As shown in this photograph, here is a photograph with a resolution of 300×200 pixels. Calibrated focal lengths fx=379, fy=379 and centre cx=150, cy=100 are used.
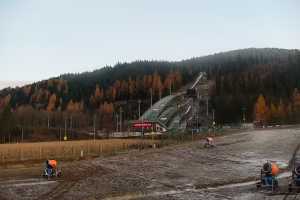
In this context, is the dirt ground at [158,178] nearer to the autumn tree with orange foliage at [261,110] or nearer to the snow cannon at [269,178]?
the snow cannon at [269,178]

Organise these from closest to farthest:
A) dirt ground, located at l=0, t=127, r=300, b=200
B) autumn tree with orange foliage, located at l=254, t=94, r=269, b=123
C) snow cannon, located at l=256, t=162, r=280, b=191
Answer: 1. dirt ground, located at l=0, t=127, r=300, b=200
2. snow cannon, located at l=256, t=162, r=280, b=191
3. autumn tree with orange foliage, located at l=254, t=94, r=269, b=123

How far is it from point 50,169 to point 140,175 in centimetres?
849

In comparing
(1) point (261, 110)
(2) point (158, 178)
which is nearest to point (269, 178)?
(2) point (158, 178)

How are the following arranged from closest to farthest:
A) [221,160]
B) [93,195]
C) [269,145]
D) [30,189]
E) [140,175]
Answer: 1. [93,195]
2. [30,189]
3. [140,175]
4. [221,160]
5. [269,145]

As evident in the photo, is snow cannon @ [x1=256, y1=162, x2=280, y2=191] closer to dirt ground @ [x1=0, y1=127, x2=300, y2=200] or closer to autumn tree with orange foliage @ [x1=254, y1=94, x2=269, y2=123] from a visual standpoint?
dirt ground @ [x1=0, y1=127, x2=300, y2=200]

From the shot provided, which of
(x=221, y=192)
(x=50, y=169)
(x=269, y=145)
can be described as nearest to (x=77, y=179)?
(x=50, y=169)

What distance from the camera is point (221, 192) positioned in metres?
27.6

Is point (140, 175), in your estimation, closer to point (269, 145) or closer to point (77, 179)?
point (77, 179)

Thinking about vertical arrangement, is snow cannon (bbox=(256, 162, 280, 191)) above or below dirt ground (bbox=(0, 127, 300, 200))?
above

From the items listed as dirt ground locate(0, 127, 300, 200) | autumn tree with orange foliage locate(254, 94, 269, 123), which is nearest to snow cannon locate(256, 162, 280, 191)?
dirt ground locate(0, 127, 300, 200)

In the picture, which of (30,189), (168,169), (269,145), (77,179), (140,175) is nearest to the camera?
(30,189)

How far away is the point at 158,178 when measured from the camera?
3469 cm

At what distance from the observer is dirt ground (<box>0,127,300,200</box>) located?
2680cm

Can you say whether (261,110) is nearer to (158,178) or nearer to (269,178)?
(158,178)
